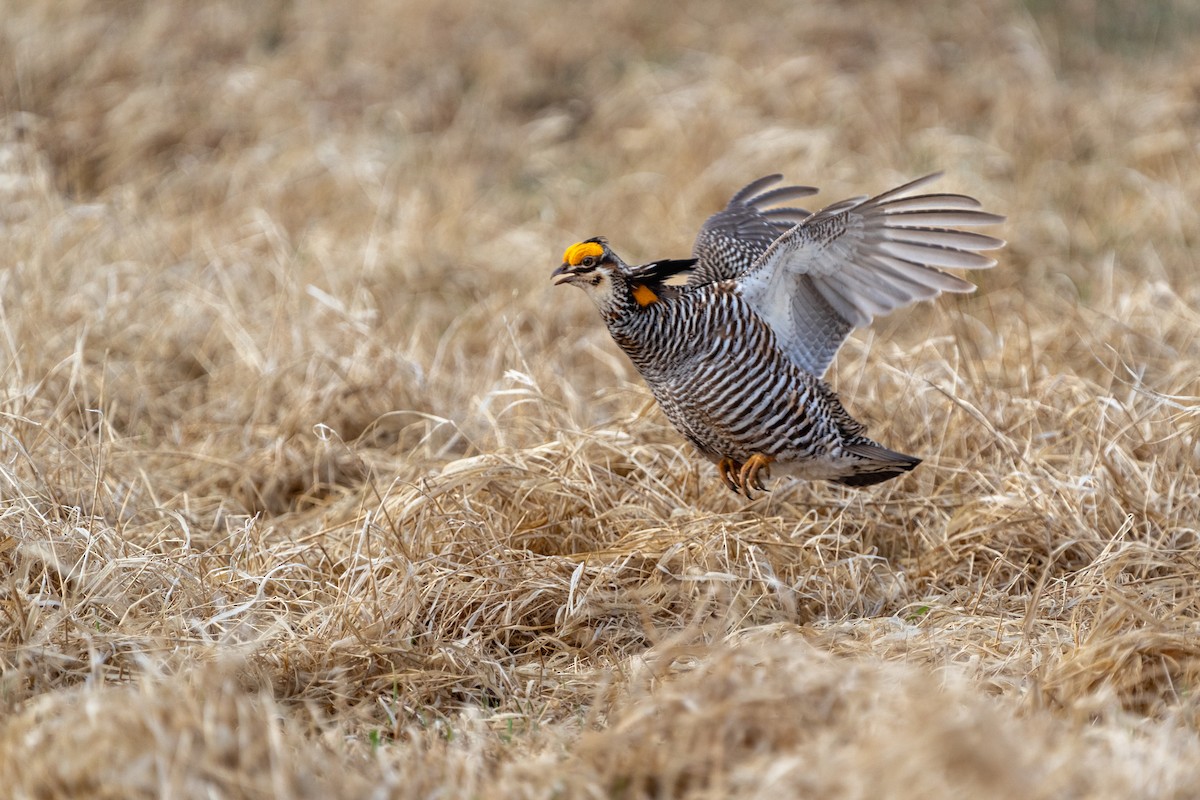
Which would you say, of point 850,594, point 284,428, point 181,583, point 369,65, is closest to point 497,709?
point 181,583

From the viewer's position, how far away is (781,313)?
4.16 meters

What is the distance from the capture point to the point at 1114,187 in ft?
25.7

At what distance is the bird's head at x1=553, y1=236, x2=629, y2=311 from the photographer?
3.99 m

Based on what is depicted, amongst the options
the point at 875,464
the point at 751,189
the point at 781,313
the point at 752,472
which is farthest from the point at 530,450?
the point at 751,189

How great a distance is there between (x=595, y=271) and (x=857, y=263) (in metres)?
0.79

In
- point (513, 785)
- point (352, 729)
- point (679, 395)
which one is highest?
point (679, 395)

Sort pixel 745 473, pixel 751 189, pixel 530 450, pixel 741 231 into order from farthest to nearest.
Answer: pixel 751 189 < pixel 741 231 < pixel 530 450 < pixel 745 473

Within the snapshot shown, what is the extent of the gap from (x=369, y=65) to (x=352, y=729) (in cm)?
718

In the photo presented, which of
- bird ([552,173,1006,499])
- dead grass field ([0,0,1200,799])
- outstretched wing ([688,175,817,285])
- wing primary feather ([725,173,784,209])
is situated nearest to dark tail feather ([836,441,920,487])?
bird ([552,173,1006,499])

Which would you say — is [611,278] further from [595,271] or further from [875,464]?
[875,464]

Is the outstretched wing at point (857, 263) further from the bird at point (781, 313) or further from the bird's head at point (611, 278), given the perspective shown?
the bird's head at point (611, 278)

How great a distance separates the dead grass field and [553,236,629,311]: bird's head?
0.50m

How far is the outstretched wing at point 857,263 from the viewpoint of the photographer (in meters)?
3.85

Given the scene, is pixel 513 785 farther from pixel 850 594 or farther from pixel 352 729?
pixel 850 594
